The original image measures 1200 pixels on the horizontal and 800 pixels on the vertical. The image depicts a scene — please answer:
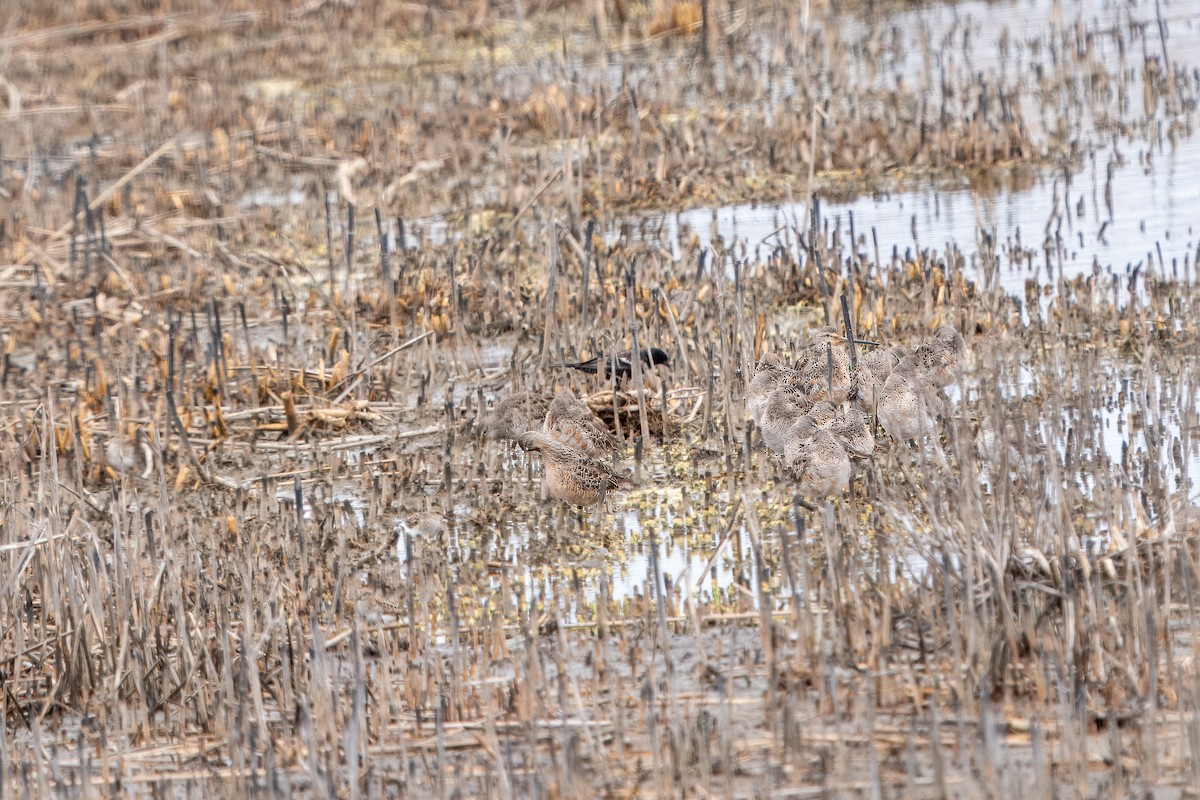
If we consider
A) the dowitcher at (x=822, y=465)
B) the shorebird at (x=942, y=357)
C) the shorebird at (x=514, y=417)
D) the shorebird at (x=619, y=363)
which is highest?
the shorebird at (x=619, y=363)

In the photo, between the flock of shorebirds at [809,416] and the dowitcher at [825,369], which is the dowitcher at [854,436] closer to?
the flock of shorebirds at [809,416]

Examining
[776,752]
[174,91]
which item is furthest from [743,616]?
[174,91]

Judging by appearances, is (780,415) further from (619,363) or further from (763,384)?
(619,363)

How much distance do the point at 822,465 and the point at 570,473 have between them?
0.83 meters

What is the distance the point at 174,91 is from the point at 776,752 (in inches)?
441

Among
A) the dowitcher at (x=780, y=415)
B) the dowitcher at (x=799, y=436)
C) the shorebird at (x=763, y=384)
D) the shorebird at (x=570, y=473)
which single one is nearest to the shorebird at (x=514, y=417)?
the shorebird at (x=570, y=473)

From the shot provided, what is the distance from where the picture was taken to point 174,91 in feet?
44.4

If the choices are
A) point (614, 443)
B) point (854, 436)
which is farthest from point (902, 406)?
point (614, 443)

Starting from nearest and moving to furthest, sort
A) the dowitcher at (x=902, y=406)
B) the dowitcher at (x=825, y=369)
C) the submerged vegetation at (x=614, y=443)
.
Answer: the submerged vegetation at (x=614, y=443) → the dowitcher at (x=902, y=406) → the dowitcher at (x=825, y=369)

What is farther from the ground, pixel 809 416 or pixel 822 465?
pixel 809 416

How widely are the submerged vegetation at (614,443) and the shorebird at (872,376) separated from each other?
0.33 feet

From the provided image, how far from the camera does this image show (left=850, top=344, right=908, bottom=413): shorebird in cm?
554

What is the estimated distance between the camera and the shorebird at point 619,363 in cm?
620

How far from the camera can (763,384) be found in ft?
18.7
